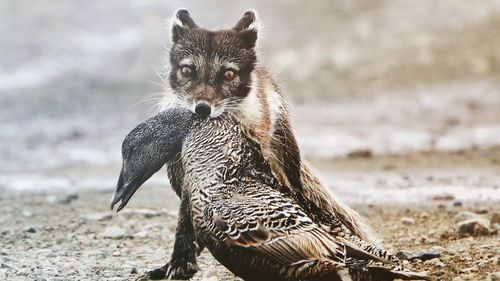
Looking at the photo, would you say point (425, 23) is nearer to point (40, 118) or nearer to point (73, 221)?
point (40, 118)

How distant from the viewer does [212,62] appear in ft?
25.4

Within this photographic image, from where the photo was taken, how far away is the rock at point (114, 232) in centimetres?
892

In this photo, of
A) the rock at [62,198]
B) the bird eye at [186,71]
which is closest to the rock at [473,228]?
the bird eye at [186,71]

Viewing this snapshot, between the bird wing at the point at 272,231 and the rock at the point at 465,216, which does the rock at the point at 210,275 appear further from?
the rock at the point at 465,216

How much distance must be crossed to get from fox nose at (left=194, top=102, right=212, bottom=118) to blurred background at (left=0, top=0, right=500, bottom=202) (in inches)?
151

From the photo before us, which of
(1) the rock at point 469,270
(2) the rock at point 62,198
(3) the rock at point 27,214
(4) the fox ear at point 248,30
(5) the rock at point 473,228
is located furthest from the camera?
(2) the rock at point 62,198

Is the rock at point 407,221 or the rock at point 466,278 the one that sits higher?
the rock at point 407,221

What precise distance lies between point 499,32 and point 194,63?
552 inches

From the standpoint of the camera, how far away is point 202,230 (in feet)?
20.7

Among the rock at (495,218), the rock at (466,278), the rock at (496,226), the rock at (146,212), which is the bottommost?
the rock at (466,278)

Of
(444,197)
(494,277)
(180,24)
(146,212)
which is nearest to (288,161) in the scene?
(180,24)

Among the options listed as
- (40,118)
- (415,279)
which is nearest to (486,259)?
(415,279)

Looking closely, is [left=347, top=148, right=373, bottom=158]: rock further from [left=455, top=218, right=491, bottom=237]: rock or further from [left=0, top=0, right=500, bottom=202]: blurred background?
[left=455, top=218, right=491, bottom=237]: rock

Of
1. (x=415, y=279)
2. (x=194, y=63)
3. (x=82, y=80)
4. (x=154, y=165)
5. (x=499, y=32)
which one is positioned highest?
(x=499, y=32)
